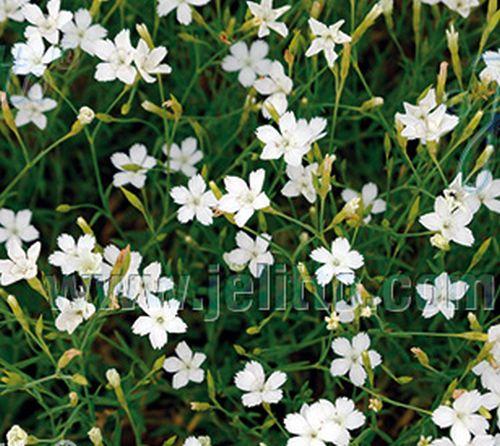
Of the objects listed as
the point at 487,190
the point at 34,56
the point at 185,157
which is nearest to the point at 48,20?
the point at 34,56

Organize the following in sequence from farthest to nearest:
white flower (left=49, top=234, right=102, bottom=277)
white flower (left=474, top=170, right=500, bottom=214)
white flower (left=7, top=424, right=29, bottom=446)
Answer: white flower (left=474, top=170, right=500, bottom=214), white flower (left=49, top=234, right=102, bottom=277), white flower (left=7, top=424, right=29, bottom=446)

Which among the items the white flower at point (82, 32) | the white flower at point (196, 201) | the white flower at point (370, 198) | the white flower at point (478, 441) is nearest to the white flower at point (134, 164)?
the white flower at point (196, 201)

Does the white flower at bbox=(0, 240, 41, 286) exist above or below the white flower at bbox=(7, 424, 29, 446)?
above

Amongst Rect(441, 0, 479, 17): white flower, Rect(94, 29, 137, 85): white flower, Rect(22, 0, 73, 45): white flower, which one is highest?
Rect(441, 0, 479, 17): white flower

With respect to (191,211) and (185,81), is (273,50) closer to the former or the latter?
(185,81)

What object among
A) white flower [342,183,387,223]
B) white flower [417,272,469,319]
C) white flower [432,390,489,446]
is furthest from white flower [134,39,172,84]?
white flower [432,390,489,446]

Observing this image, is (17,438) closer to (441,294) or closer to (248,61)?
(441,294)

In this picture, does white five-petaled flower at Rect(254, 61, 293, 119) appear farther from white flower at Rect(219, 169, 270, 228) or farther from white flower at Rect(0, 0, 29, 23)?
white flower at Rect(0, 0, 29, 23)
